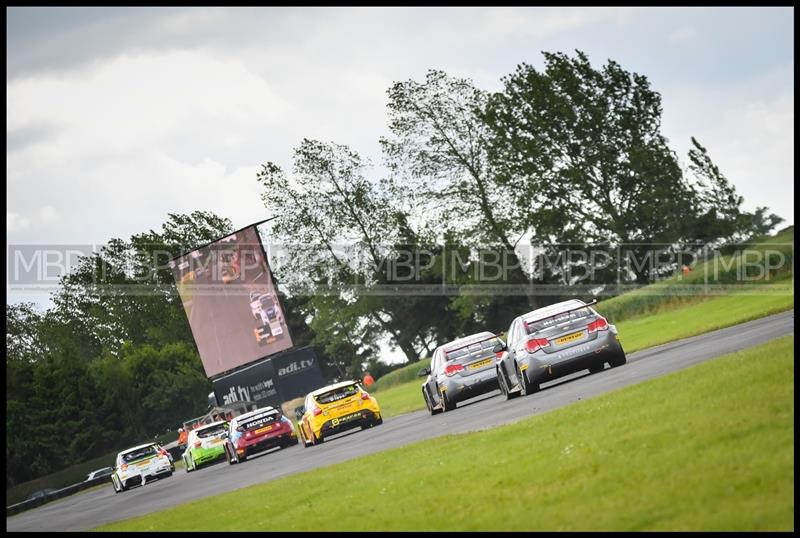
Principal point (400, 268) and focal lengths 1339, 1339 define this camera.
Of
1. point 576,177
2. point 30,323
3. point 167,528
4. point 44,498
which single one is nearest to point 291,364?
point 44,498

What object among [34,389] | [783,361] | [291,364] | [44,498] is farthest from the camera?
[34,389]

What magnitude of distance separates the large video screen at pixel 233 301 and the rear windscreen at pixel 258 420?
19164 mm

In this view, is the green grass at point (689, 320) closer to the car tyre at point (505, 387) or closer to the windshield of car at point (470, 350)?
the windshield of car at point (470, 350)

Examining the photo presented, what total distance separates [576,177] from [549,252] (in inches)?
233

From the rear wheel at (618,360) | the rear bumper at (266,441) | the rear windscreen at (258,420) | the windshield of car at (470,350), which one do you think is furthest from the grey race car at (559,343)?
the rear windscreen at (258,420)

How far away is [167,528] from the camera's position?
1684cm

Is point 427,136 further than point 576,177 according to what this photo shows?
Yes

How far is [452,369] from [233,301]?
95.9ft

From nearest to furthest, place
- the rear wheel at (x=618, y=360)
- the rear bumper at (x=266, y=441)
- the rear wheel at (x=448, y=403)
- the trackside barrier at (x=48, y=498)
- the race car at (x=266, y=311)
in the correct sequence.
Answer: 1. the rear wheel at (x=618, y=360)
2. the rear wheel at (x=448, y=403)
3. the rear bumper at (x=266, y=441)
4. the trackside barrier at (x=48, y=498)
5. the race car at (x=266, y=311)

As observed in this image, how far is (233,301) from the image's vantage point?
58812mm

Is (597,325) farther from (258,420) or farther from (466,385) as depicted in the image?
(258,420)

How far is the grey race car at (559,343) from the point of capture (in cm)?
2545

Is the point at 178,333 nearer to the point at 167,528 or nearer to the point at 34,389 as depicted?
the point at 34,389

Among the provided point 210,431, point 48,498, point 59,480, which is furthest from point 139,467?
point 59,480
